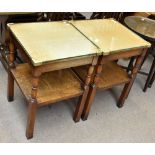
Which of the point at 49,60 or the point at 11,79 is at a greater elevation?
the point at 49,60

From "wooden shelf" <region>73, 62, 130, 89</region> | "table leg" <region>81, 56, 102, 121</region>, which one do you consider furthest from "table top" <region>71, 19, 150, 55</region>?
"wooden shelf" <region>73, 62, 130, 89</region>

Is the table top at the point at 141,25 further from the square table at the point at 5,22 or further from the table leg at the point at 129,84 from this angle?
the square table at the point at 5,22

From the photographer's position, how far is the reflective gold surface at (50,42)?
4.50ft

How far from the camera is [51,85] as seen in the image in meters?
1.69

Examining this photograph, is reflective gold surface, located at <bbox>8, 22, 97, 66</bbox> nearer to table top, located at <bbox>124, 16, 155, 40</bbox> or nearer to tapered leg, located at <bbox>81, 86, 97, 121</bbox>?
tapered leg, located at <bbox>81, 86, 97, 121</bbox>

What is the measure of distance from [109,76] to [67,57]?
2.12 ft

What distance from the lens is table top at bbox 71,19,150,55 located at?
5.28 feet

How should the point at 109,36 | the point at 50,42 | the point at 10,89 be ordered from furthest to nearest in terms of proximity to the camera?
the point at 10,89 → the point at 109,36 → the point at 50,42

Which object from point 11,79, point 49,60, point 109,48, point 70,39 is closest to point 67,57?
point 49,60

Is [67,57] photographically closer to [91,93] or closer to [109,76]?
[91,93]

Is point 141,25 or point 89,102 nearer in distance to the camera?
point 89,102

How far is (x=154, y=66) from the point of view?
2268 millimetres

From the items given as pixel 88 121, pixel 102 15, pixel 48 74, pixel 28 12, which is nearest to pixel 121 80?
pixel 88 121
